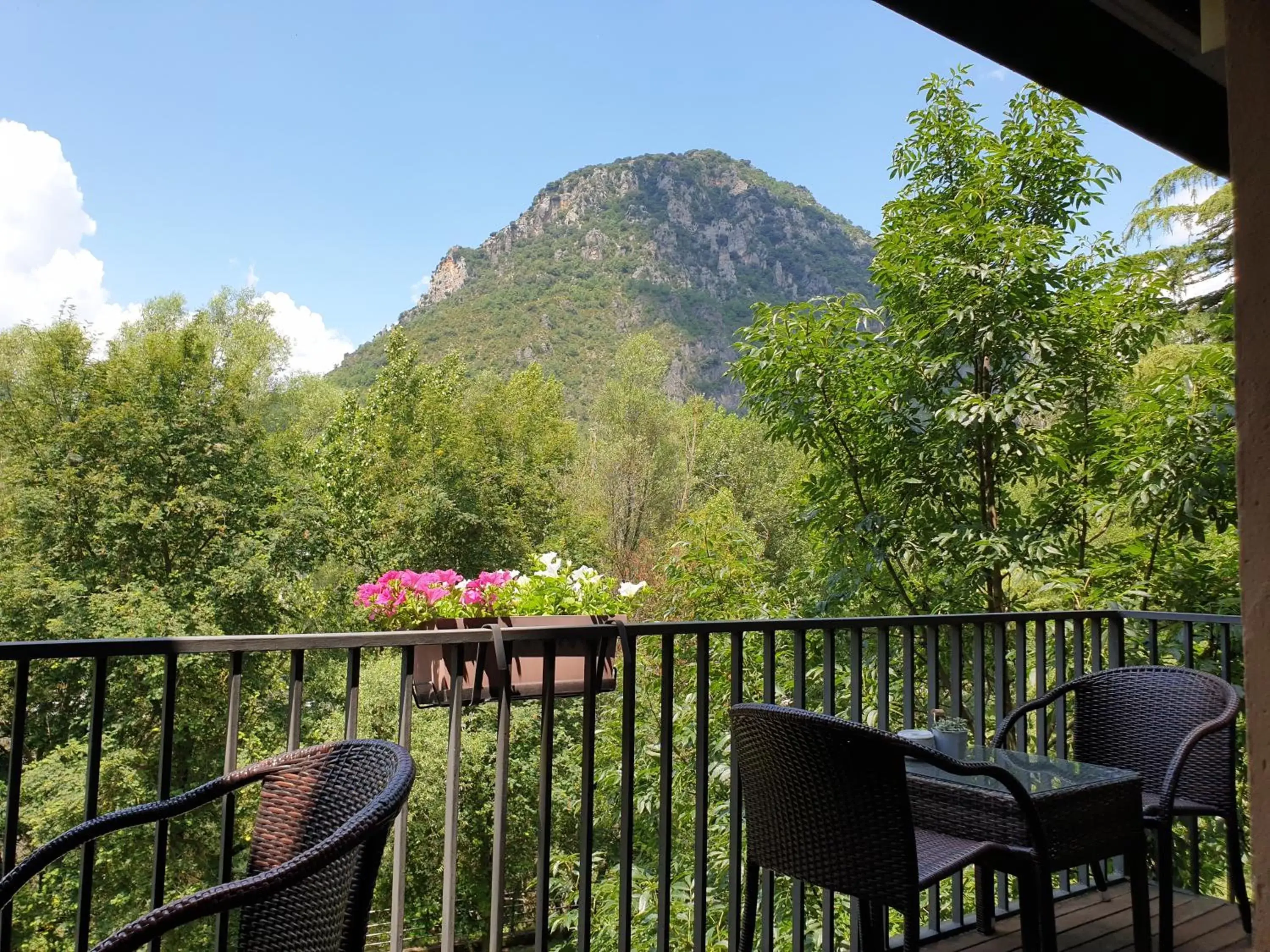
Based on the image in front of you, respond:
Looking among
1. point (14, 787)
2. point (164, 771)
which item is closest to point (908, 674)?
point (164, 771)

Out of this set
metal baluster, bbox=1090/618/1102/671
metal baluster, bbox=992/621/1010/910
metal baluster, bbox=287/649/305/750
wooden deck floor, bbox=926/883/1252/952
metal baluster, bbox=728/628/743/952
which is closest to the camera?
metal baluster, bbox=287/649/305/750

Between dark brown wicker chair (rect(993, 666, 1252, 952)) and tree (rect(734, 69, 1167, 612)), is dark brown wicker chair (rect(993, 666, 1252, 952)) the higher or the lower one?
the lower one

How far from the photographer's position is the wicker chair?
0.90m

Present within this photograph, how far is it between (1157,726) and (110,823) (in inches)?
102

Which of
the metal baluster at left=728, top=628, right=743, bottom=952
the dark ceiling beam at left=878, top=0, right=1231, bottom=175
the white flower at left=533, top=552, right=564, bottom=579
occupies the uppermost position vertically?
the dark ceiling beam at left=878, top=0, right=1231, bottom=175

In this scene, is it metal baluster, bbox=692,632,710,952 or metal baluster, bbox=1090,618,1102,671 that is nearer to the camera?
metal baluster, bbox=692,632,710,952

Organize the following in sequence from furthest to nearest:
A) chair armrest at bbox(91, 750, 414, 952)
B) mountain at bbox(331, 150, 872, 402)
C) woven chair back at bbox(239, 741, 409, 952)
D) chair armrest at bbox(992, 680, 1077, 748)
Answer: mountain at bbox(331, 150, 872, 402) → chair armrest at bbox(992, 680, 1077, 748) → woven chair back at bbox(239, 741, 409, 952) → chair armrest at bbox(91, 750, 414, 952)

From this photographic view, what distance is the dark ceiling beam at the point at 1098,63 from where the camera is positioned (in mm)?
1635

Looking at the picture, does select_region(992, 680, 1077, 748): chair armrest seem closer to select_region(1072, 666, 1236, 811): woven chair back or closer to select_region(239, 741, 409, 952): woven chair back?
select_region(1072, 666, 1236, 811): woven chair back

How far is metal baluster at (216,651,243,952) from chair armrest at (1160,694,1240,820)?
214 cm

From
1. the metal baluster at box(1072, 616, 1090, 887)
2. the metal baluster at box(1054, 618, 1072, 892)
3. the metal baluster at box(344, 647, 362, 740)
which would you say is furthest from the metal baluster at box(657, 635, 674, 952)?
the metal baluster at box(1072, 616, 1090, 887)

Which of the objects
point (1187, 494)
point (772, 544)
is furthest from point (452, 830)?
point (772, 544)

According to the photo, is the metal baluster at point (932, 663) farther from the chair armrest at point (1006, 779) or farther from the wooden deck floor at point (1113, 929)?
the chair armrest at point (1006, 779)

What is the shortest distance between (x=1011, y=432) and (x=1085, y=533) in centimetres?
132
